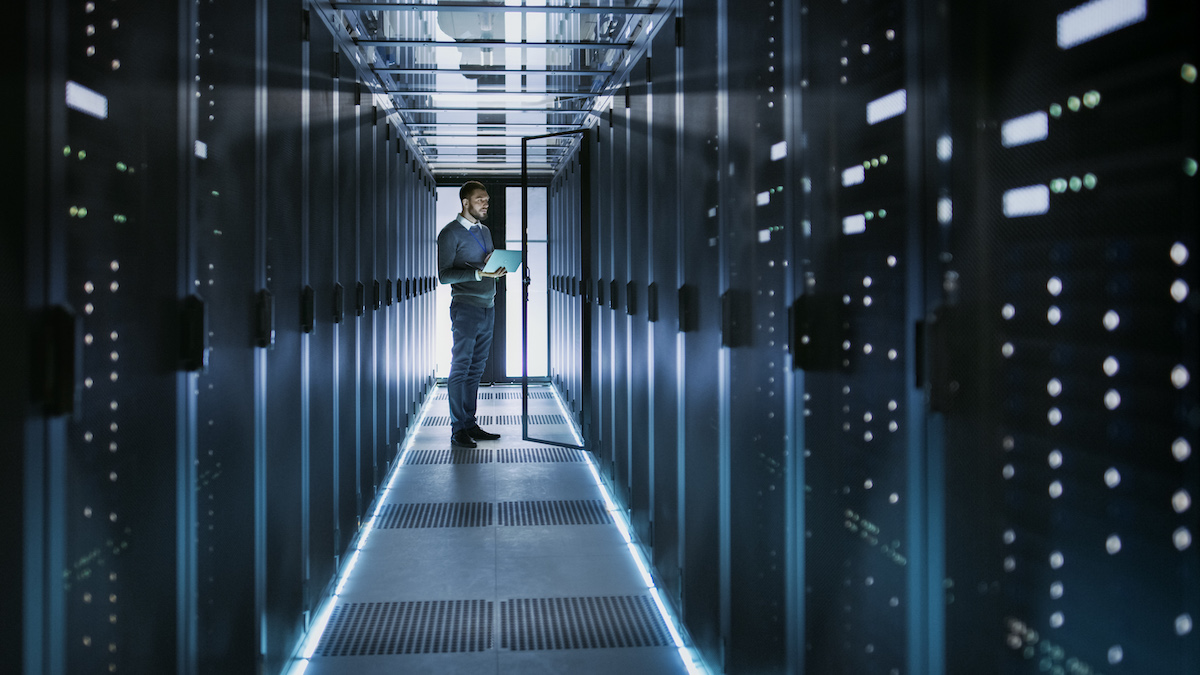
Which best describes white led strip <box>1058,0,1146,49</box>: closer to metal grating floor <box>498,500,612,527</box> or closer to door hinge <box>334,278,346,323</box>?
door hinge <box>334,278,346,323</box>

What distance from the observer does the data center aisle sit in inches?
108

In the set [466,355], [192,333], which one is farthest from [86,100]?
[466,355]

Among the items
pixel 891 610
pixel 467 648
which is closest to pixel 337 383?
pixel 467 648

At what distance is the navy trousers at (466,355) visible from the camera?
5.88m

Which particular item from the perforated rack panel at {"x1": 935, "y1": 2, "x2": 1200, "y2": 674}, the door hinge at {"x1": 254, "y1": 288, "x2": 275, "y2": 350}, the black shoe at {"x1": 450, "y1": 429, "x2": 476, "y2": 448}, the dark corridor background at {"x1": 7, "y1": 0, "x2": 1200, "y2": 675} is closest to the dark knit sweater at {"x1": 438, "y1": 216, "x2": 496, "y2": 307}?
the black shoe at {"x1": 450, "y1": 429, "x2": 476, "y2": 448}

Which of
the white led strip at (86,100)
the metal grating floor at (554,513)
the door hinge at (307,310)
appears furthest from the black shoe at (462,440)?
the white led strip at (86,100)

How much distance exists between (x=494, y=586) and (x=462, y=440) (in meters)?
2.80

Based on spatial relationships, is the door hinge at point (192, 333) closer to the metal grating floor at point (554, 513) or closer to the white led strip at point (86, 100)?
the white led strip at point (86, 100)

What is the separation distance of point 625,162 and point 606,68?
2.15 feet

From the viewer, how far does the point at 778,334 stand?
1.88 m

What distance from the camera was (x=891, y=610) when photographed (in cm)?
133

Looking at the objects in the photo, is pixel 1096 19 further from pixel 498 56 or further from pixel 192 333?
pixel 498 56

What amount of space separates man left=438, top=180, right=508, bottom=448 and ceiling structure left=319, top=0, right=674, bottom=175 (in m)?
0.65

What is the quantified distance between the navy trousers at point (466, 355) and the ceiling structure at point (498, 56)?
1.34 meters
